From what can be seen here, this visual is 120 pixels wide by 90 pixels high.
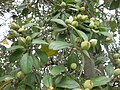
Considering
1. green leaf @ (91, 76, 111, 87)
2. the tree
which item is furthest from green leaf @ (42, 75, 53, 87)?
green leaf @ (91, 76, 111, 87)

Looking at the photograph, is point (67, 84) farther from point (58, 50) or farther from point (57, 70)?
point (58, 50)

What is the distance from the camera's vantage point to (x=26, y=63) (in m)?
0.89

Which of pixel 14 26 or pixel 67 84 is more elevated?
pixel 14 26

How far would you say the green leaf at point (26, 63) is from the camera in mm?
890

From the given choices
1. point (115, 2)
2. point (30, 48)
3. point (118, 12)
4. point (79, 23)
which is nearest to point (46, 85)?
point (30, 48)

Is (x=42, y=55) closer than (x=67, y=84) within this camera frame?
No

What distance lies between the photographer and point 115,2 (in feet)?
4.23

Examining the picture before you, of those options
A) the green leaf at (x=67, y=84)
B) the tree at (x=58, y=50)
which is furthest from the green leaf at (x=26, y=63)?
the green leaf at (x=67, y=84)

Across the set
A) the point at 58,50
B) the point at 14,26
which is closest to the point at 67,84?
the point at 58,50

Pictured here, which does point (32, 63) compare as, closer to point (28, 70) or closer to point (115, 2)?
point (28, 70)

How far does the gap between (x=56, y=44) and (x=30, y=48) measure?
0.11m

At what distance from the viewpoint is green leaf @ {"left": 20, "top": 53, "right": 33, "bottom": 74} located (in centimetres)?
89

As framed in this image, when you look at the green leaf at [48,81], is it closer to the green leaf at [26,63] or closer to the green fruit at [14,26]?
the green leaf at [26,63]

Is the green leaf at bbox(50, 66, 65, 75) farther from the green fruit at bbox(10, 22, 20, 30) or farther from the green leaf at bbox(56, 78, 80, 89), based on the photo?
the green fruit at bbox(10, 22, 20, 30)
